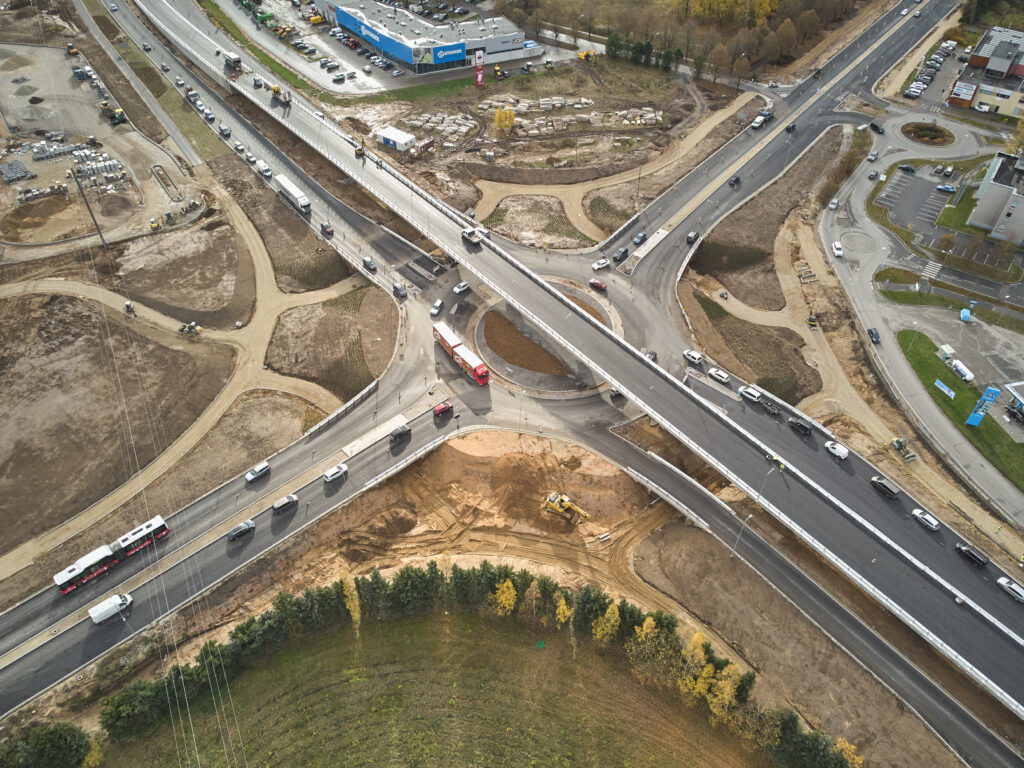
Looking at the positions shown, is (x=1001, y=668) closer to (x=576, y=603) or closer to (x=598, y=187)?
(x=576, y=603)

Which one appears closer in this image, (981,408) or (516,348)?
(981,408)

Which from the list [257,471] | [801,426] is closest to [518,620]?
[257,471]

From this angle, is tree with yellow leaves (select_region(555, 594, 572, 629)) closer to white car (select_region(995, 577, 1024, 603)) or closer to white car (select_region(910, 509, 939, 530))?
white car (select_region(910, 509, 939, 530))

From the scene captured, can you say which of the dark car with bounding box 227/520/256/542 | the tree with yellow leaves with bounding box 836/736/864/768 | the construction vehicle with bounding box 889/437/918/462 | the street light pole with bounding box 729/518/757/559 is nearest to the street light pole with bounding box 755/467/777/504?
the street light pole with bounding box 729/518/757/559

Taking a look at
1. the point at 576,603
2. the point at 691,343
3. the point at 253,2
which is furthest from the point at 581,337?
the point at 253,2

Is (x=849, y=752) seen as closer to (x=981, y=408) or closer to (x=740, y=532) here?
(x=740, y=532)

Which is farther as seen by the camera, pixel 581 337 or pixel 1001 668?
pixel 581 337

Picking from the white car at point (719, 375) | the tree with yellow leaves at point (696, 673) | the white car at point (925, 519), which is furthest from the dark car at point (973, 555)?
the white car at point (719, 375)
